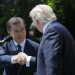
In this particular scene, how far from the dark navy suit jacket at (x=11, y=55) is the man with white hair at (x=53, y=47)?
2.55 ft

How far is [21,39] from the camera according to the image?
5.04 meters

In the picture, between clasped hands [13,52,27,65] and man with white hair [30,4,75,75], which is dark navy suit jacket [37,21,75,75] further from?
clasped hands [13,52,27,65]

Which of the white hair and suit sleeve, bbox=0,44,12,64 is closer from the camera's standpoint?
the white hair

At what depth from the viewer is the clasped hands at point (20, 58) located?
4.86 meters

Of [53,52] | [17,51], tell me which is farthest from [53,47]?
[17,51]

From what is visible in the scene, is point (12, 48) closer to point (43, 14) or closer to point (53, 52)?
point (43, 14)

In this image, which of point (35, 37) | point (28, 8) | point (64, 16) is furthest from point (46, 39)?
point (64, 16)

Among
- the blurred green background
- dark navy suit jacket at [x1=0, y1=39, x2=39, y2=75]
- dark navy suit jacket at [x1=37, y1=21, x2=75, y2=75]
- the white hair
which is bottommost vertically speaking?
the blurred green background

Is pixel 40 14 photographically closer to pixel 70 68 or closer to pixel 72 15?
pixel 70 68

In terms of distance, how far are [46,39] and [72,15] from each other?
932 cm

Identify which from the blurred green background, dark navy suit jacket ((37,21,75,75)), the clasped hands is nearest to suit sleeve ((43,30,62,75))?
dark navy suit jacket ((37,21,75,75))

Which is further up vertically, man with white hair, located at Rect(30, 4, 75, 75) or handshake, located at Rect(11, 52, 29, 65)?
man with white hair, located at Rect(30, 4, 75, 75)

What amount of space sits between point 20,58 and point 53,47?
993mm

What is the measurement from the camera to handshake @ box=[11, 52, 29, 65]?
191 inches
